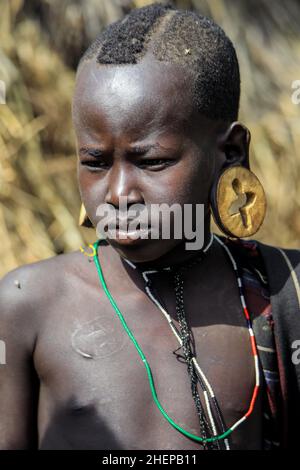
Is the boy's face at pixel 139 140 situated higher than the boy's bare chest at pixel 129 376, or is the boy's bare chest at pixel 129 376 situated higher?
the boy's face at pixel 139 140

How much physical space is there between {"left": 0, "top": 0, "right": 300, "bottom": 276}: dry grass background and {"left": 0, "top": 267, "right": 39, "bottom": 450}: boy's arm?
5.62 feet

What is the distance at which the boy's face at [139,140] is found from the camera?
2006mm

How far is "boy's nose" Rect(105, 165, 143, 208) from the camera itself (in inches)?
78.5

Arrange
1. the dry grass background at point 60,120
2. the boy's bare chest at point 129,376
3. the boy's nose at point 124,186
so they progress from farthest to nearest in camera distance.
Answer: the dry grass background at point 60,120
the boy's bare chest at point 129,376
the boy's nose at point 124,186

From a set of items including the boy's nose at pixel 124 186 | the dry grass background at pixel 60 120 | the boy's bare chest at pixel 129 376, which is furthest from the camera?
the dry grass background at pixel 60 120

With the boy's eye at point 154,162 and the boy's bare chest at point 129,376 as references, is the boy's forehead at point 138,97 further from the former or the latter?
the boy's bare chest at point 129,376

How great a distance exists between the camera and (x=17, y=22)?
4.04m

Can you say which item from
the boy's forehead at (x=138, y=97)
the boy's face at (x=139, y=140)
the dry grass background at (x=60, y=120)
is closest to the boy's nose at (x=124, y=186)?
the boy's face at (x=139, y=140)

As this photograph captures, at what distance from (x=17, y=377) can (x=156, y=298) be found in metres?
0.44

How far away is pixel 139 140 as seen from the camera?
200 cm

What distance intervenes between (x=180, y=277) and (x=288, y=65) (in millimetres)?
2659

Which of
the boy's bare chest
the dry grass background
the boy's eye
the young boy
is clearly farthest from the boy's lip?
the dry grass background

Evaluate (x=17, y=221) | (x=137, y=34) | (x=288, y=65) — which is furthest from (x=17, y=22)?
(x=137, y=34)

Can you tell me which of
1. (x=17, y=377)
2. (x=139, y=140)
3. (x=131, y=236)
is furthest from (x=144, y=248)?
(x=17, y=377)
